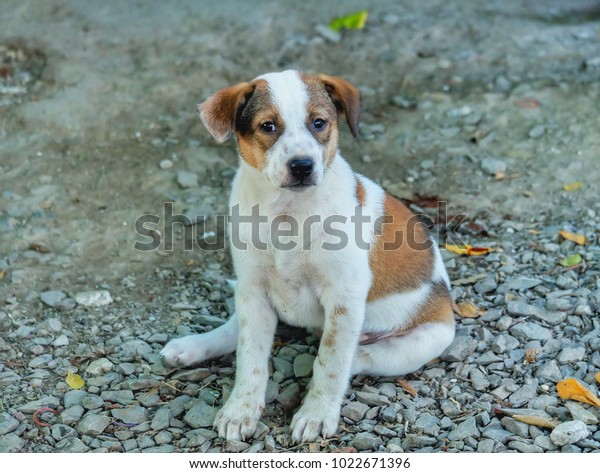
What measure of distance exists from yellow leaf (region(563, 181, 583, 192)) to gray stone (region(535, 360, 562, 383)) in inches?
99.6

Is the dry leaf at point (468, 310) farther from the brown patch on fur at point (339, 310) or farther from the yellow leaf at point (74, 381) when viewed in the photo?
the yellow leaf at point (74, 381)

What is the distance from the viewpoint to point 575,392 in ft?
16.6

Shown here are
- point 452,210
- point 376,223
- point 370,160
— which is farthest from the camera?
point 370,160

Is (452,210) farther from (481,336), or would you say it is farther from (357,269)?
(357,269)

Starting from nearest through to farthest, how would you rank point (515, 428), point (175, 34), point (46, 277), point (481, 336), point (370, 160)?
point (515, 428) → point (481, 336) → point (46, 277) → point (370, 160) → point (175, 34)

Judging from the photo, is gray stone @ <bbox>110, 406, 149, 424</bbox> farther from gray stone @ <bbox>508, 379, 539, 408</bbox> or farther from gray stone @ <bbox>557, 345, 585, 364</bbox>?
gray stone @ <bbox>557, 345, 585, 364</bbox>

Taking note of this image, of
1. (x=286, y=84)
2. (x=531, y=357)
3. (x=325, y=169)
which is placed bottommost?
(x=531, y=357)

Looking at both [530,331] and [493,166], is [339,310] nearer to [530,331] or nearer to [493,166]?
[530,331]

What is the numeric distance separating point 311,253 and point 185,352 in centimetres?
119

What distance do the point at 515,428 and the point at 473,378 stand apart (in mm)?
555

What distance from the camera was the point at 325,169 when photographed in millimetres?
4977

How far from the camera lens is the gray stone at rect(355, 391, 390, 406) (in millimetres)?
5121

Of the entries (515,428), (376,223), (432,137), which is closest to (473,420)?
(515,428)

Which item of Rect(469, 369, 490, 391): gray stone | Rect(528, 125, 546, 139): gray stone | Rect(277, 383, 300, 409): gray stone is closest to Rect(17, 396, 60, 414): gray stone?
Rect(277, 383, 300, 409): gray stone
